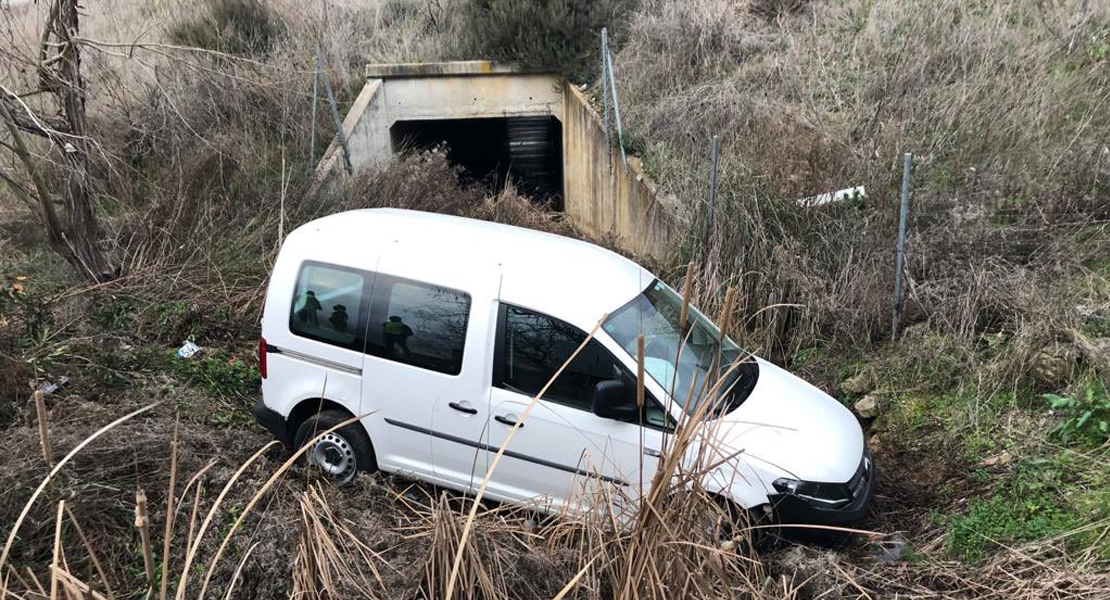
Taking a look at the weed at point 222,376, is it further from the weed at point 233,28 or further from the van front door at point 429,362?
the weed at point 233,28

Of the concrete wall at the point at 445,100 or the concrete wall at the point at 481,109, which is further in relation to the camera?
the concrete wall at the point at 445,100

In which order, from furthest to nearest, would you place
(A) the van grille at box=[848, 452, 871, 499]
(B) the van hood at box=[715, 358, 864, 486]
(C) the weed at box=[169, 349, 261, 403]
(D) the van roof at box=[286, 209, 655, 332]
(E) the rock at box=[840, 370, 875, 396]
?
1. (C) the weed at box=[169, 349, 261, 403]
2. (E) the rock at box=[840, 370, 875, 396]
3. (D) the van roof at box=[286, 209, 655, 332]
4. (A) the van grille at box=[848, 452, 871, 499]
5. (B) the van hood at box=[715, 358, 864, 486]

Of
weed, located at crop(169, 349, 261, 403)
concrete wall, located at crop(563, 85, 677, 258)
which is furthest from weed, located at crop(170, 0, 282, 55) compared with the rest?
weed, located at crop(169, 349, 261, 403)

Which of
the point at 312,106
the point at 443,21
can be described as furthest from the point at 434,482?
the point at 443,21

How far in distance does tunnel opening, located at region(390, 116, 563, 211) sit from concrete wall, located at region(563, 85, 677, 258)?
2.58 ft

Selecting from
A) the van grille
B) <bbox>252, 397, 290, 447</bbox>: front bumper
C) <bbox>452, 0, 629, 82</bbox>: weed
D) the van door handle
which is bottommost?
the van grille

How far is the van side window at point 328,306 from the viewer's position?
15.8ft

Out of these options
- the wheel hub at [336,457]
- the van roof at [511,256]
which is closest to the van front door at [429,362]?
the van roof at [511,256]

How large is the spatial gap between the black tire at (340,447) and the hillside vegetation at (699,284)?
290mm

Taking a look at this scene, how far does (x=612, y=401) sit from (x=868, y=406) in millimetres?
2735

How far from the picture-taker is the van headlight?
163 inches

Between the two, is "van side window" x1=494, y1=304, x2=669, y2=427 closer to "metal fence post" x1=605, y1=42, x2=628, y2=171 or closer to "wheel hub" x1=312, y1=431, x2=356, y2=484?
"wheel hub" x1=312, y1=431, x2=356, y2=484

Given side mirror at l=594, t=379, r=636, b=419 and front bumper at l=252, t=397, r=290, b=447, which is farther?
front bumper at l=252, t=397, r=290, b=447

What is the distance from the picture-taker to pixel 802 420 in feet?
14.7
